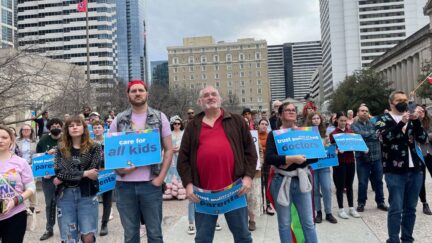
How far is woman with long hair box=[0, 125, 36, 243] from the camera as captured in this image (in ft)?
13.6

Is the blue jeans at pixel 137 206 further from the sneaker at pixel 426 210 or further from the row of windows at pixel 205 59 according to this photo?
the row of windows at pixel 205 59

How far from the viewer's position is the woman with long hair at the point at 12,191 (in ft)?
13.6

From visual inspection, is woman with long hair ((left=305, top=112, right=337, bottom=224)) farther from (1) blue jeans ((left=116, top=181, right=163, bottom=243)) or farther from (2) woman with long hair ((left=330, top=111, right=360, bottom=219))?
(1) blue jeans ((left=116, top=181, right=163, bottom=243))

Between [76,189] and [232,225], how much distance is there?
1.96m

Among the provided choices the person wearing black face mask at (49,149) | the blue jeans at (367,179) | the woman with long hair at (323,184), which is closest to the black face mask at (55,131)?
the person wearing black face mask at (49,149)

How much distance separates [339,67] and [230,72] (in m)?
40.5

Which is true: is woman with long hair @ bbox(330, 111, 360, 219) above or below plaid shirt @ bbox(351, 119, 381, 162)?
below

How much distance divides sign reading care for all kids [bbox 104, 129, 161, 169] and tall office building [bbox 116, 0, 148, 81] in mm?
164535

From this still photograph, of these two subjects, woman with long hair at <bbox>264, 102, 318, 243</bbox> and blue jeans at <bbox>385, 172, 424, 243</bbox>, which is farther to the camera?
blue jeans at <bbox>385, 172, 424, 243</bbox>

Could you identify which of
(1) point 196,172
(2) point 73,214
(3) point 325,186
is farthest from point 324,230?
(2) point 73,214

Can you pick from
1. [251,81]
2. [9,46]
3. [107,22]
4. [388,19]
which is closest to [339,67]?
[388,19]

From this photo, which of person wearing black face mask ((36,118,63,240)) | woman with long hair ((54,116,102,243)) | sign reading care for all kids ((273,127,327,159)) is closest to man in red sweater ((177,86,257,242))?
sign reading care for all kids ((273,127,327,159))

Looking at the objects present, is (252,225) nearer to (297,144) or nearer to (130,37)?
(297,144)

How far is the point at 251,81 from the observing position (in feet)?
461
